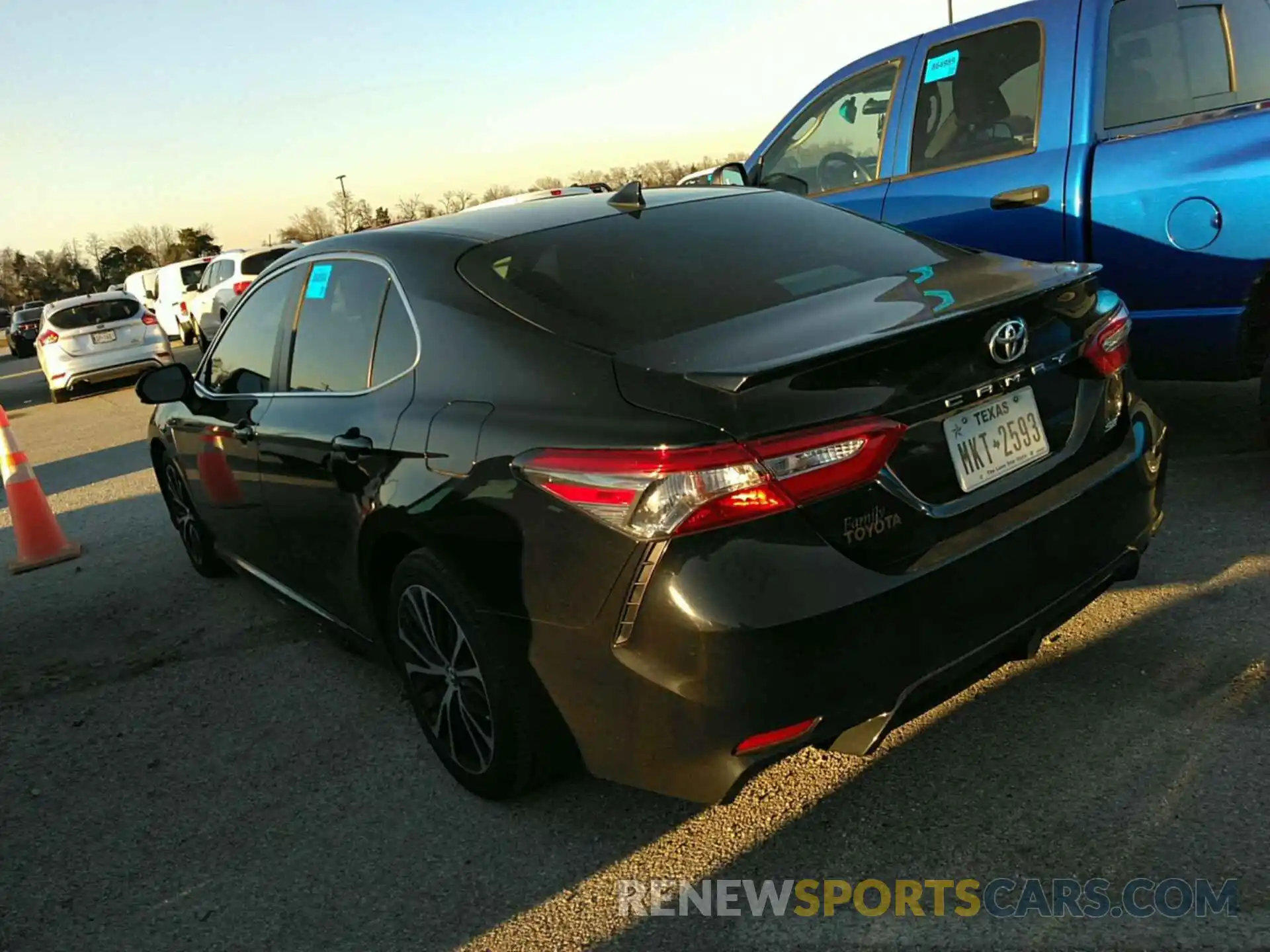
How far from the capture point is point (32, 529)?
6316 millimetres

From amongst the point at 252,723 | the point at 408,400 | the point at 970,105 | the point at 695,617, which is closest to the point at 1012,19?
the point at 970,105

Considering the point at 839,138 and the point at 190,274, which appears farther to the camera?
the point at 190,274

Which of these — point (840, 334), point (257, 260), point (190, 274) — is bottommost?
point (840, 334)

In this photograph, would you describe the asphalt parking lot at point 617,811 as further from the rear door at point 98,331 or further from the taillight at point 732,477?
the rear door at point 98,331

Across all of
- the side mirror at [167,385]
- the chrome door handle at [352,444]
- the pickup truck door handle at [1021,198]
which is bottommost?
the chrome door handle at [352,444]

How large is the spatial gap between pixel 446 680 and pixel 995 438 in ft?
5.31

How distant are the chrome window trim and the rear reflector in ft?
4.61

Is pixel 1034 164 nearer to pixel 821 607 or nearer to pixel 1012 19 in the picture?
pixel 1012 19

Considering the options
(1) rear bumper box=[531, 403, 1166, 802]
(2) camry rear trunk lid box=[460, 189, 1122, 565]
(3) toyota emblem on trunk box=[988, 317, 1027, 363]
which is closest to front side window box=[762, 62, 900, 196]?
(2) camry rear trunk lid box=[460, 189, 1122, 565]

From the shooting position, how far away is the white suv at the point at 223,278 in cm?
1947

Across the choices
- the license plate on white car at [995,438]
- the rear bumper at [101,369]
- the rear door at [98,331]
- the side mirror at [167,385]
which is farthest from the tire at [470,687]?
the rear door at [98,331]

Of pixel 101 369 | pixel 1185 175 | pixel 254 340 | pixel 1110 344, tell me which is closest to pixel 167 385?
pixel 254 340

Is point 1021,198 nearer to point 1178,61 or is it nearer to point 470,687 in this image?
point 1178,61

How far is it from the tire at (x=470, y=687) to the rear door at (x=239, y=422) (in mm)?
1119
